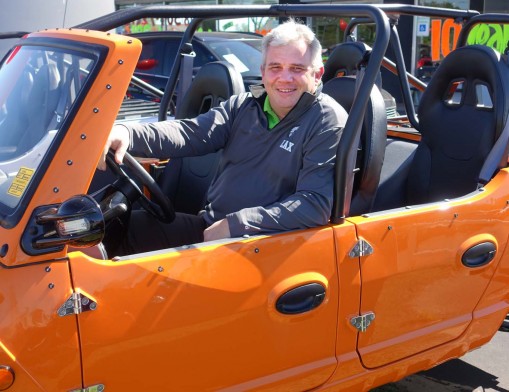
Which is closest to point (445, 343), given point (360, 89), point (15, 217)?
point (360, 89)

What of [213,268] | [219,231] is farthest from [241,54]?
[213,268]

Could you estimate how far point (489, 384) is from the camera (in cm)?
310

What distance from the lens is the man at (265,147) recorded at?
7.23 ft

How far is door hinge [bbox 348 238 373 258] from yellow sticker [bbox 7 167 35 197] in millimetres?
1102

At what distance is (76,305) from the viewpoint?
176 centimetres

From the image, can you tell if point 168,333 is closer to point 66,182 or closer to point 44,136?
point 66,182

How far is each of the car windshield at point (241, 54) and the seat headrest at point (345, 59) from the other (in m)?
3.91

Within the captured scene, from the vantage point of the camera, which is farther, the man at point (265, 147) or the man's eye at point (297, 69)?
the man's eye at point (297, 69)

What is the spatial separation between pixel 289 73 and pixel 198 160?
1.02m

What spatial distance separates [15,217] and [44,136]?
0.29 meters

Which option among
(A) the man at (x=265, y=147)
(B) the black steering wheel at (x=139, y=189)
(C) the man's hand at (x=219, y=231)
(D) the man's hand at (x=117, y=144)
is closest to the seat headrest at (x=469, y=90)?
(A) the man at (x=265, y=147)

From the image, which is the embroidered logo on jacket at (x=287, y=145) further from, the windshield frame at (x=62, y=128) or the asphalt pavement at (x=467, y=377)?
the asphalt pavement at (x=467, y=377)

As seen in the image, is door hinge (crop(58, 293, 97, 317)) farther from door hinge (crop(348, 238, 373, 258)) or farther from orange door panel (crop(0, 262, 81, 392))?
door hinge (crop(348, 238, 373, 258))

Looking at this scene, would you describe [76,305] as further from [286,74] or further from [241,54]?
[241,54]
